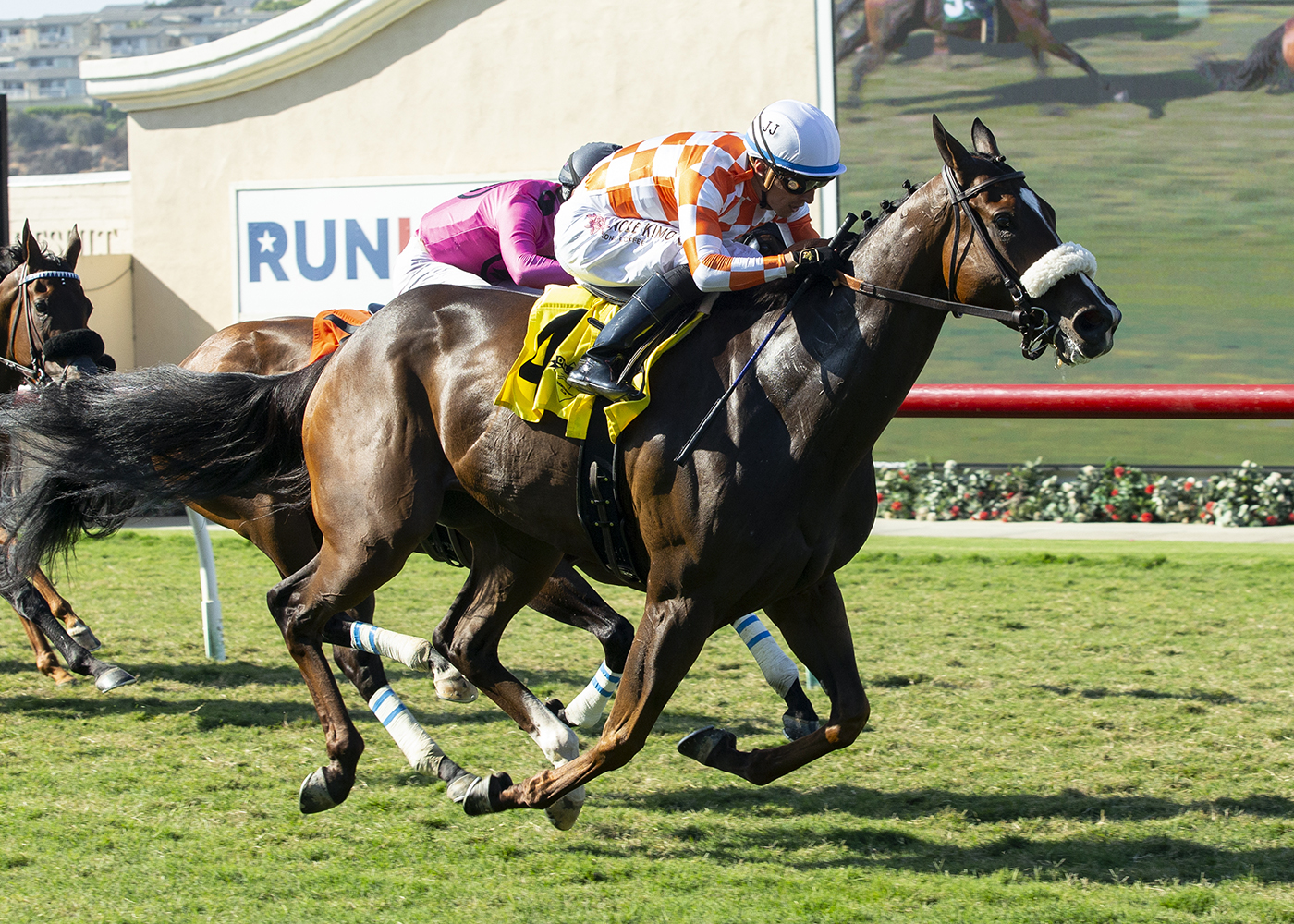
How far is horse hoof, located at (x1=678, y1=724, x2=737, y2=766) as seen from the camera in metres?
3.62

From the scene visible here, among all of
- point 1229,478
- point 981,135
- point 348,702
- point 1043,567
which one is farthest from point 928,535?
point 981,135

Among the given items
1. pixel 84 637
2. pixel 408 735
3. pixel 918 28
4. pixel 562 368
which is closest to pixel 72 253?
pixel 84 637

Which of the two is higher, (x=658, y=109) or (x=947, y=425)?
(x=658, y=109)

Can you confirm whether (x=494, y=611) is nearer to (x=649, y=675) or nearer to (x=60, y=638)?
(x=649, y=675)

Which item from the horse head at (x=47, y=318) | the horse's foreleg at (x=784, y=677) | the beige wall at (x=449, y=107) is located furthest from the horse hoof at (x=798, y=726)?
the beige wall at (x=449, y=107)

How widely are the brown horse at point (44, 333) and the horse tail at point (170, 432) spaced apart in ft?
4.05

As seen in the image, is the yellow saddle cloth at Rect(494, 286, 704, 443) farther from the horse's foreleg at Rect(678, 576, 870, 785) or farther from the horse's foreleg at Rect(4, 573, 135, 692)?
the horse's foreleg at Rect(4, 573, 135, 692)

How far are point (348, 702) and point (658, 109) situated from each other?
6677 mm

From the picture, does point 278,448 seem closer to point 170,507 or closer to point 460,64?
point 170,507

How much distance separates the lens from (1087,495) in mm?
10094

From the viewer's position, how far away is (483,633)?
4.10m

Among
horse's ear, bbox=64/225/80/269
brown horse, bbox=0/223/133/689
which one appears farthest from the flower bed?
brown horse, bbox=0/223/133/689

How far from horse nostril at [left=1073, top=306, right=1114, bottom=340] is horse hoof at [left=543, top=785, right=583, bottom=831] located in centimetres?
173

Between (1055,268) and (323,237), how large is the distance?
367 inches
